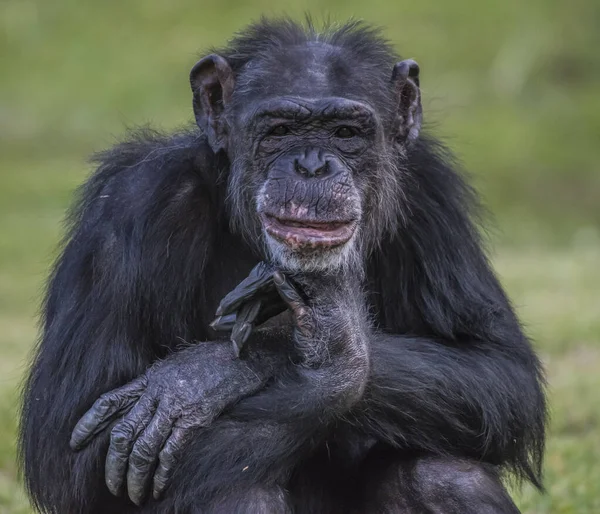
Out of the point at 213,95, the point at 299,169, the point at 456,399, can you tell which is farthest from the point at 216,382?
the point at 213,95

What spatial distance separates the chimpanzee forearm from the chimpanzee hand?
0.69 m

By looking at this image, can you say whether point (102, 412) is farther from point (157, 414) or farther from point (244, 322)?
point (244, 322)

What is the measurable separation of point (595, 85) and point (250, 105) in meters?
24.7

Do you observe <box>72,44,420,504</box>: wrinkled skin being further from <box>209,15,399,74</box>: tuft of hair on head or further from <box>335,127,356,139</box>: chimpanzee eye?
<box>209,15,399,74</box>: tuft of hair on head

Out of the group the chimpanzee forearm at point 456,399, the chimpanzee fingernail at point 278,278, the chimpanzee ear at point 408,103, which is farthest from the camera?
the chimpanzee ear at point 408,103

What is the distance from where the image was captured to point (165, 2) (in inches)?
1256

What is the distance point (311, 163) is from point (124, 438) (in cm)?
161

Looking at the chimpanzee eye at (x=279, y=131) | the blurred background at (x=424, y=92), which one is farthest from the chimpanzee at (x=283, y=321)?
the blurred background at (x=424, y=92)

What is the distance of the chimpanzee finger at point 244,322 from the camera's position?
565 cm

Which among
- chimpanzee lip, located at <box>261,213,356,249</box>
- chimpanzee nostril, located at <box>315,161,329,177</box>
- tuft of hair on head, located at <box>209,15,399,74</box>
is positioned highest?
tuft of hair on head, located at <box>209,15,399,74</box>

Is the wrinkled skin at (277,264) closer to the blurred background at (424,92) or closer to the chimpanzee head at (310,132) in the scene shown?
the chimpanzee head at (310,132)

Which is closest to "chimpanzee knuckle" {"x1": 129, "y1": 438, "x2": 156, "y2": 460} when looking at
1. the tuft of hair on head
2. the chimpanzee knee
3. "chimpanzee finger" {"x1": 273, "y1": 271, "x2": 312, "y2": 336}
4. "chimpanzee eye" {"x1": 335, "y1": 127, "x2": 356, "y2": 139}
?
"chimpanzee finger" {"x1": 273, "y1": 271, "x2": 312, "y2": 336}

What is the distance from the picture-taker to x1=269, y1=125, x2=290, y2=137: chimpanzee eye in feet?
19.8

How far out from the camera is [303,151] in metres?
5.87
